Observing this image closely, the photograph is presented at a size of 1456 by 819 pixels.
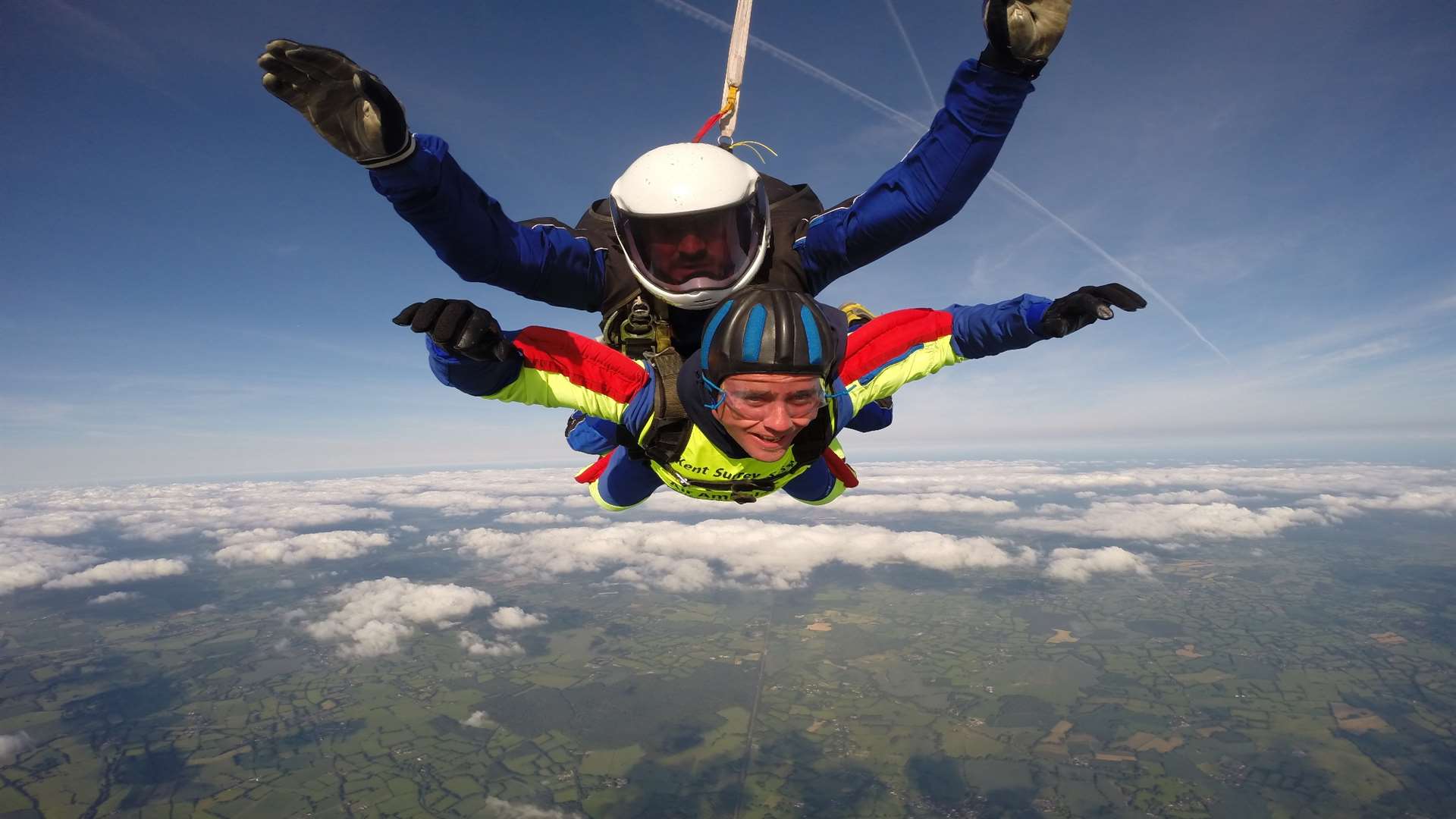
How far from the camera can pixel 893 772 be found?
56281mm

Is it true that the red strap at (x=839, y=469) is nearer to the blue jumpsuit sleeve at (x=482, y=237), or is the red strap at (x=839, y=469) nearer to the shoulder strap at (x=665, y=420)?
the shoulder strap at (x=665, y=420)

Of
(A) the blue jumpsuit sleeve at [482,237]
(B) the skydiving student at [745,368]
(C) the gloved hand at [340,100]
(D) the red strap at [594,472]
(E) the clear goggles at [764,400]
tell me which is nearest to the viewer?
(C) the gloved hand at [340,100]

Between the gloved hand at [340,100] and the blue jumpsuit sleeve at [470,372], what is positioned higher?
the gloved hand at [340,100]

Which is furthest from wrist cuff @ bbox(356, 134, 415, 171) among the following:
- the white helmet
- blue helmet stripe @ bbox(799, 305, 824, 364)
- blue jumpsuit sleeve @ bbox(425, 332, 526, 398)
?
blue helmet stripe @ bbox(799, 305, 824, 364)

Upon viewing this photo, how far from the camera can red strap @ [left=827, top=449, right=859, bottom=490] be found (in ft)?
11.6

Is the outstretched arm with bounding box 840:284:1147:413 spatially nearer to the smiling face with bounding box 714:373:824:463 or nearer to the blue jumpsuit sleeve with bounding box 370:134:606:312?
the smiling face with bounding box 714:373:824:463

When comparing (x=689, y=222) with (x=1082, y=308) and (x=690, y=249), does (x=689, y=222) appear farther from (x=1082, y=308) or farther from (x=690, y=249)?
→ (x=1082, y=308)

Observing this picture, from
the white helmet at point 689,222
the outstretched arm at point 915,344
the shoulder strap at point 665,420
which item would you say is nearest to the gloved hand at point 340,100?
the white helmet at point 689,222

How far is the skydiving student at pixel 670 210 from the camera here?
60.2 inches

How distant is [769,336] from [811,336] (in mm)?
181

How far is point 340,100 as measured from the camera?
1.52 metres

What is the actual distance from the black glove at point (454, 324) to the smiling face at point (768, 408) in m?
0.94

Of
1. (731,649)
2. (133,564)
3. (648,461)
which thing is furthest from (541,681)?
(133,564)

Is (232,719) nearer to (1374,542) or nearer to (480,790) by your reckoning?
(480,790)
